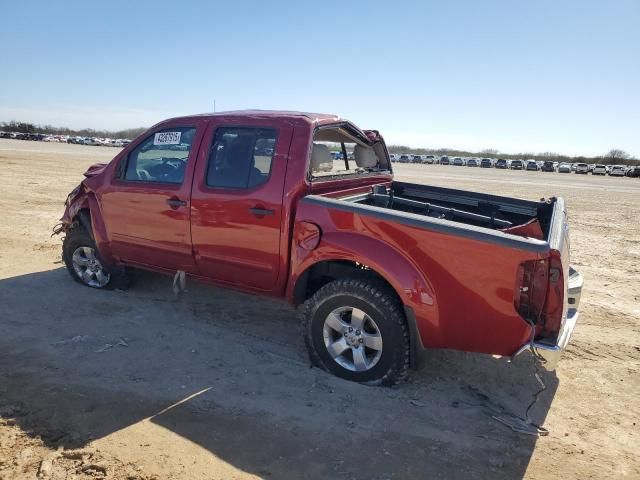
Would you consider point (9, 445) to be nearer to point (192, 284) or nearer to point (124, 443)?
point (124, 443)

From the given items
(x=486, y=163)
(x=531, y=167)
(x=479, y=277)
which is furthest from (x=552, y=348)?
(x=486, y=163)

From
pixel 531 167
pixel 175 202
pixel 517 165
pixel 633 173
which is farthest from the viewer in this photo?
pixel 517 165

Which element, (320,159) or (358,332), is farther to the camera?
(320,159)

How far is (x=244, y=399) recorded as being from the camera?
11.3 feet

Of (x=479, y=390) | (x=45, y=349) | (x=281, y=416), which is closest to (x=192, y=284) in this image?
(x=45, y=349)

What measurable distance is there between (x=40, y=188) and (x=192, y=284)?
10702 millimetres

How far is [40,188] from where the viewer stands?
554 inches

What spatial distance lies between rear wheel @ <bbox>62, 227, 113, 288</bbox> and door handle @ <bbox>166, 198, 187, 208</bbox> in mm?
1450

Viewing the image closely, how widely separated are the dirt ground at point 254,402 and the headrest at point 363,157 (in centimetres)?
179

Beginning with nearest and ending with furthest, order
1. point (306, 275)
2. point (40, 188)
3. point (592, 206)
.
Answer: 1. point (306, 275)
2. point (40, 188)
3. point (592, 206)

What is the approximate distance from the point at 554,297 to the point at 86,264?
4.83m

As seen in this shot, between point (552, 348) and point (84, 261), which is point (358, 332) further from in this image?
point (84, 261)

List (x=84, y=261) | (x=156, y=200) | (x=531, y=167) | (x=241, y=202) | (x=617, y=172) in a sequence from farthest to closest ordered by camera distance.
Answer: (x=531, y=167), (x=617, y=172), (x=84, y=261), (x=156, y=200), (x=241, y=202)

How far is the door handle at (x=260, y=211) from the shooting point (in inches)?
155
